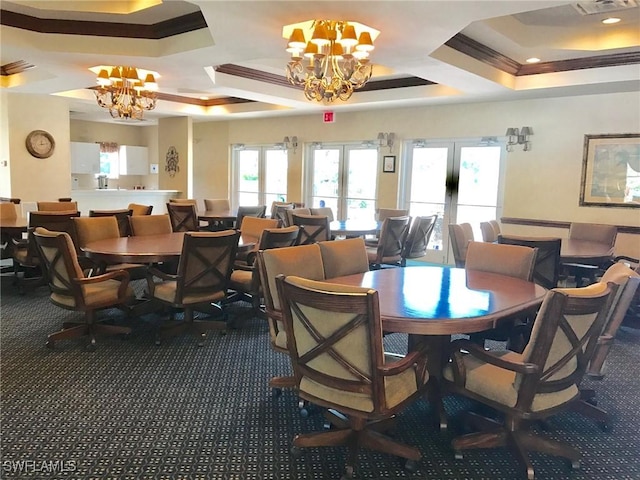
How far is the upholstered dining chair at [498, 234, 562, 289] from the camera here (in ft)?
14.0

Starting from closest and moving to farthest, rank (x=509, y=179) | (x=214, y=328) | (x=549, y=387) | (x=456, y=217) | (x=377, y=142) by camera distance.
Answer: (x=549, y=387), (x=214, y=328), (x=509, y=179), (x=456, y=217), (x=377, y=142)

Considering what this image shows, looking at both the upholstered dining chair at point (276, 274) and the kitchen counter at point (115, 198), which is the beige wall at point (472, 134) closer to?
the kitchen counter at point (115, 198)

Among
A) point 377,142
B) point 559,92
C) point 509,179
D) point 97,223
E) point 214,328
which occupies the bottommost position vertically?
point 214,328

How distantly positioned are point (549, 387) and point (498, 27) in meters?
3.83

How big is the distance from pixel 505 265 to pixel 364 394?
1.90m

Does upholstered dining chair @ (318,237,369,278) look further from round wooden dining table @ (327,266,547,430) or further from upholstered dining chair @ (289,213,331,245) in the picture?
upholstered dining chair @ (289,213,331,245)

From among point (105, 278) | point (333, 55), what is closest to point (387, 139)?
point (333, 55)

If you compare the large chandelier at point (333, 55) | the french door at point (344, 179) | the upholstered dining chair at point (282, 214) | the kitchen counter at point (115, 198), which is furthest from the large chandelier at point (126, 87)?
the french door at point (344, 179)

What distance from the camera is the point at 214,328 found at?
408cm

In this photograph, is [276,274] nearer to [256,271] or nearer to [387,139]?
[256,271]

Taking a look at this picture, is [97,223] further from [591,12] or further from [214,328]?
[591,12]

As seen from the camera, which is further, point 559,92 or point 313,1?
point 559,92

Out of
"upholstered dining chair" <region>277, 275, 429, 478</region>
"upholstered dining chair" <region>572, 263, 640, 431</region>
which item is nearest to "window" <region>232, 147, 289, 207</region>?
"upholstered dining chair" <region>572, 263, 640, 431</region>

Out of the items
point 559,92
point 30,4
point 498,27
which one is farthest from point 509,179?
point 30,4
